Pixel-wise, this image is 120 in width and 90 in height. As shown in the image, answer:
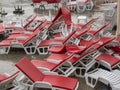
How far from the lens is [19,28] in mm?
9859

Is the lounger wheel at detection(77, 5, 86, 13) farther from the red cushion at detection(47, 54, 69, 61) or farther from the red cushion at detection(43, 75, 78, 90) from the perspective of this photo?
the red cushion at detection(43, 75, 78, 90)

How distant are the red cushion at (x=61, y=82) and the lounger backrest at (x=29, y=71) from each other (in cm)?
15

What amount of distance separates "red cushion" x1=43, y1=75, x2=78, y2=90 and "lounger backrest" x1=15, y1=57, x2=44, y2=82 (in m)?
0.15

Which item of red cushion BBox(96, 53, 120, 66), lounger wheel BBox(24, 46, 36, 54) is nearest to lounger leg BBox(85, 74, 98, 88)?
red cushion BBox(96, 53, 120, 66)

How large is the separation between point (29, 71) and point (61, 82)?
70 cm

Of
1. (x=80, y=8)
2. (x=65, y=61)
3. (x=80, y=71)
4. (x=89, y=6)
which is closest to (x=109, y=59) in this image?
(x=80, y=71)

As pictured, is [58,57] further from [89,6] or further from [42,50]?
[89,6]

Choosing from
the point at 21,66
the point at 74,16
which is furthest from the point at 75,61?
the point at 74,16

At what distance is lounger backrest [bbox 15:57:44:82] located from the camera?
5523mm

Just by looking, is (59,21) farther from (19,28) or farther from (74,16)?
(74,16)

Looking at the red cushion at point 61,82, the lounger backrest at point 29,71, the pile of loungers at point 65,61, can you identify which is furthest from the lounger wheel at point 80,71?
the lounger backrest at point 29,71

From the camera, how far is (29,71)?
5.66m

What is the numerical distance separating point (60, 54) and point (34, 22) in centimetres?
374

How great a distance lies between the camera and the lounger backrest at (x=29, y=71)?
18.1 feet
